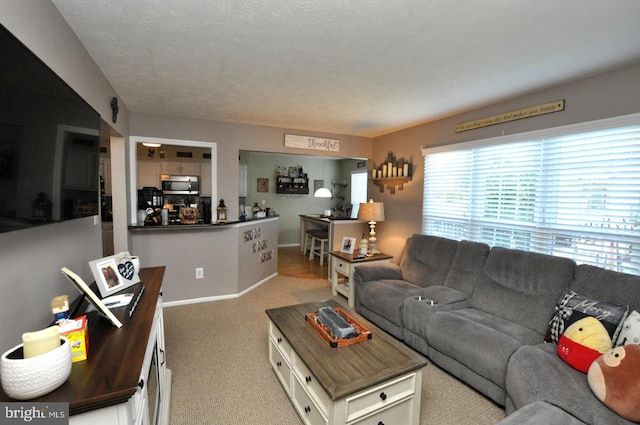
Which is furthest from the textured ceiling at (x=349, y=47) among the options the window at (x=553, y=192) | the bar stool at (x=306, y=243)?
the bar stool at (x=306, y=243)

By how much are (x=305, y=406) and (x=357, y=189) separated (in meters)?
5.96

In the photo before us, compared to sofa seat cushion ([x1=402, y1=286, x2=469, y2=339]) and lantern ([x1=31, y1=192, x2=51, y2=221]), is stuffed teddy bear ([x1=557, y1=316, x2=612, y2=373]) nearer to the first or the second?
sofa seat cushion ([x1=402, y1=286, x2=469, y2=339])

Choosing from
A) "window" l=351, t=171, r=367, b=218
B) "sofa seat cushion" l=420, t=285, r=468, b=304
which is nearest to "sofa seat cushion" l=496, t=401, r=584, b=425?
"sofa seat cushion" l=420, t=285, r=468, b=304

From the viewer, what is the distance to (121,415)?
3.27ft

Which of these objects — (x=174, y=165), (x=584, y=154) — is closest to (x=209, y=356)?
(x=584, y=154)

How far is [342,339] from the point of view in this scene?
1.89m

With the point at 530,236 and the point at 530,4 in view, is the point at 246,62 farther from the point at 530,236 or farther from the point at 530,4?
the point at 530,236

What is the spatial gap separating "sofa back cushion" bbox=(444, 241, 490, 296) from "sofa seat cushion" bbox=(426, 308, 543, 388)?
398 mm

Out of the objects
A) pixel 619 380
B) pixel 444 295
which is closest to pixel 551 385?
pixel 619 380

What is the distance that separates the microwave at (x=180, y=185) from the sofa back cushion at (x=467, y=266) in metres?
4.92

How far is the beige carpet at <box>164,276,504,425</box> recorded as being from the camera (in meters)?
1.89

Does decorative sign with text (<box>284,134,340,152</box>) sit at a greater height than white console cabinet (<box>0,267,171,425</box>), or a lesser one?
greater

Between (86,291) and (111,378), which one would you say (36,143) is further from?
(111,378)

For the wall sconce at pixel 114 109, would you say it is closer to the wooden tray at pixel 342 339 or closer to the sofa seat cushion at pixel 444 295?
the wooden tray at pixel 342 339
